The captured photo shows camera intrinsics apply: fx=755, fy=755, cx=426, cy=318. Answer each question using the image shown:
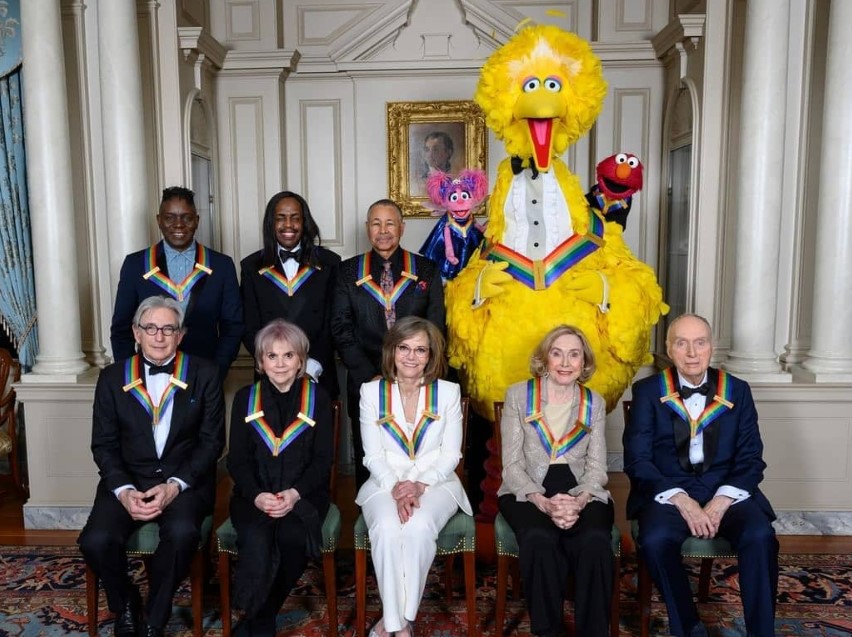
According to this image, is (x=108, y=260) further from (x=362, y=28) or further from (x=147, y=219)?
(x=362, y=28)

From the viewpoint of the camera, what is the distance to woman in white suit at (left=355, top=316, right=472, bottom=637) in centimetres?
258

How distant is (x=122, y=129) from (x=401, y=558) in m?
2.57

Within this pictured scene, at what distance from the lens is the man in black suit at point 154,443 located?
2.54 m

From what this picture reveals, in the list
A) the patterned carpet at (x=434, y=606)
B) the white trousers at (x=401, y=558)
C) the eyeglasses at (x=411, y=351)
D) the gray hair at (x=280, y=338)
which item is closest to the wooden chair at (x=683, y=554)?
the patterned carpet at (x=434, y=606)

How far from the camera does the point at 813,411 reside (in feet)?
11.8

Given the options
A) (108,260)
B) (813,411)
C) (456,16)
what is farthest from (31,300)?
(813,411)

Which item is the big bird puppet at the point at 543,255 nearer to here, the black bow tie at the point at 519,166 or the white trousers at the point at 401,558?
the black bow tie at the point at 519,166

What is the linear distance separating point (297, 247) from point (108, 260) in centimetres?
138

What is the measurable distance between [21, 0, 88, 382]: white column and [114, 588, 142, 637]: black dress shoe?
59.8 inches

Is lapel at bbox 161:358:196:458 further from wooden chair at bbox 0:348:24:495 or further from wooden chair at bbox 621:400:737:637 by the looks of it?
wooden chair at bbox 0:348:24:495

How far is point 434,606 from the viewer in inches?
112

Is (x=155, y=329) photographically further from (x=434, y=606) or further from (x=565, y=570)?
(x=565, y=570)

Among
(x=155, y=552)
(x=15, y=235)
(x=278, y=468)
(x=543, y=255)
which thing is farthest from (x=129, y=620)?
(x=15, y=235)

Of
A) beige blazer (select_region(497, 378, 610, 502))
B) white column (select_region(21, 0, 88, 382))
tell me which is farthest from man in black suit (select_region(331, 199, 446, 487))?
white column (select_region(21, 0, 88, 382))
